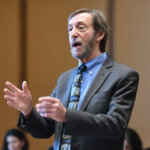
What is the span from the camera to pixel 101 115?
1.80 metres

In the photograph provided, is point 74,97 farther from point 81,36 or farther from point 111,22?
point 111,22

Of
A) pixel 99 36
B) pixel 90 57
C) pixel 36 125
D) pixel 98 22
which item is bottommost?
pixel 36 125

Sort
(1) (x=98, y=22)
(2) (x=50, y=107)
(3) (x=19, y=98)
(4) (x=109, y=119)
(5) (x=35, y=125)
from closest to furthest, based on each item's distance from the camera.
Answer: (2) (x=50, y=107) < (4) (x=109, y=119) < (3) (x=19, y=98) < (5) (x=35, y=125) < (1) (x=98, y=22)

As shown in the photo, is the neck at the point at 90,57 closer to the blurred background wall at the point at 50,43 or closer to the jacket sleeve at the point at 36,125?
the jacket sleeve at the point at 36,125

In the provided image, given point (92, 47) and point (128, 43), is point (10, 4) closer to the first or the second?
point (128, 43)

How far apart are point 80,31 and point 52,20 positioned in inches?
139

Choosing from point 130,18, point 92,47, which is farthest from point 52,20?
point 92,47

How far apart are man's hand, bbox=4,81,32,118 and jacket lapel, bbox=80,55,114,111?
0.34 metres

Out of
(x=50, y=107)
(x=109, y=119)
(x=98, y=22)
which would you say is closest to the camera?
(x=50, y=107)

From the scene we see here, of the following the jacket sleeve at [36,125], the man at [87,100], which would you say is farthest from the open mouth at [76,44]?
the jacket sleeve at [36,125]

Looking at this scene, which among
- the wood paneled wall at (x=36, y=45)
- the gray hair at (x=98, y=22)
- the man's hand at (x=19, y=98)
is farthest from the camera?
the wood paneled wall at (x=36, y=45)

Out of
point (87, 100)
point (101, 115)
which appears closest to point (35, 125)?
point (87, 100)

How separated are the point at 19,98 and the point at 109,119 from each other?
1.85 ft

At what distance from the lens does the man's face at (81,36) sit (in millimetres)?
2191
